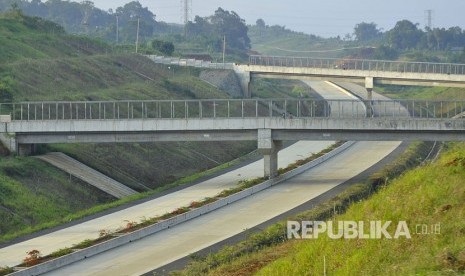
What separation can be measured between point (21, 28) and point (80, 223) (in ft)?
276

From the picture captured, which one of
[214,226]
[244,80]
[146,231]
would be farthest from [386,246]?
[244,80]

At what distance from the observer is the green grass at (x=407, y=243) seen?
34906 mm

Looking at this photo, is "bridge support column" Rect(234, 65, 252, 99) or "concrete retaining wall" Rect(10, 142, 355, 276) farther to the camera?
"bridge support column" Rect(234, 65, 252, 99)

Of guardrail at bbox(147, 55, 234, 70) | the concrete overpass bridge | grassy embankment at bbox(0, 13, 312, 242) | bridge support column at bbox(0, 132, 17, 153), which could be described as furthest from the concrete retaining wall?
guardrail at bbox(147, 55, 234, 70)

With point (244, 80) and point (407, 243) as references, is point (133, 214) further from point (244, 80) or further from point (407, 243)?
point (244, 80)

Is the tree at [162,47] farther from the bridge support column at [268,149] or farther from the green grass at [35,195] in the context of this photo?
the green grass at [35,195]

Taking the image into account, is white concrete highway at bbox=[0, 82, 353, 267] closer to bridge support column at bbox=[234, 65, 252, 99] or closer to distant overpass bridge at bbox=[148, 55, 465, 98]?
distant overpass bridge at bbox=[148, 55, 465, 98]

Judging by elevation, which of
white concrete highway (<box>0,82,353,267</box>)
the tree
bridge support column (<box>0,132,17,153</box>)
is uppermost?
the tree

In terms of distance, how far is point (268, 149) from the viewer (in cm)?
8406

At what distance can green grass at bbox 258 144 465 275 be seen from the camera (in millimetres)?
34906

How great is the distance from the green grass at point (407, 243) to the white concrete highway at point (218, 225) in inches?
420

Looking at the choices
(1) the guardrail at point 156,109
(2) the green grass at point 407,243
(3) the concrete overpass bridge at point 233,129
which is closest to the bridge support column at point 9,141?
(3) the concrete overpass bridge at point 233,129

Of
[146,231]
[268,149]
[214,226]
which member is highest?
[268,149]

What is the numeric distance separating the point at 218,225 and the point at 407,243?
28.1 m
